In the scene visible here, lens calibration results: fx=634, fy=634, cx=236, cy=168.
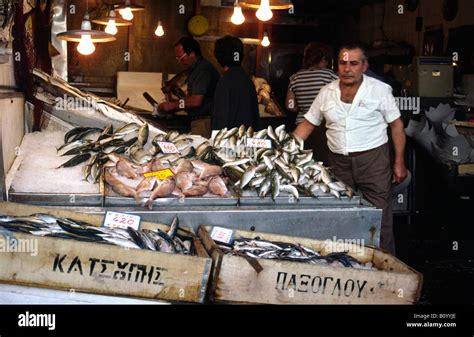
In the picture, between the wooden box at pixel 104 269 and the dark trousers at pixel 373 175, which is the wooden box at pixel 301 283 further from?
the dark trousers at pixel 373 175

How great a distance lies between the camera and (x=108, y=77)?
1171 cm

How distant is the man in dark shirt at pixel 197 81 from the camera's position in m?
7.75

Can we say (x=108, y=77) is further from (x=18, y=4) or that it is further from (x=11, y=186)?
(x=11, y=186)

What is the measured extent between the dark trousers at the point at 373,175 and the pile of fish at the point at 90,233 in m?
2.34

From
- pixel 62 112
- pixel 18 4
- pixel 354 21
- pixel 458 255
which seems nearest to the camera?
pixel 18 4

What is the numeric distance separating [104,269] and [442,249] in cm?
504

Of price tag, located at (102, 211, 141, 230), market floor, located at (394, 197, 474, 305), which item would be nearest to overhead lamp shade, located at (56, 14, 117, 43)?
price tag, located at (102, 211, 141, 230)

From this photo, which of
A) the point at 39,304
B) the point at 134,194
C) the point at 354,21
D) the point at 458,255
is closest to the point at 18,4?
the point at 134,194

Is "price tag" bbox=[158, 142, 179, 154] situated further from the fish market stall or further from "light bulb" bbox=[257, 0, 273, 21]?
"light bulb" bbox=[257, 0, 273, 21]

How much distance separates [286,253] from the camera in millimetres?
3537

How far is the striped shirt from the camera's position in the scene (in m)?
7.12

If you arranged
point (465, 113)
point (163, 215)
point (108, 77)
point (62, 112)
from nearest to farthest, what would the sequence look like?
point (163, 215) → point (62, 112) → point (465, 113) → point (108, 77)

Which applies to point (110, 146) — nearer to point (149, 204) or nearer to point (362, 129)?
point (149, 204)
